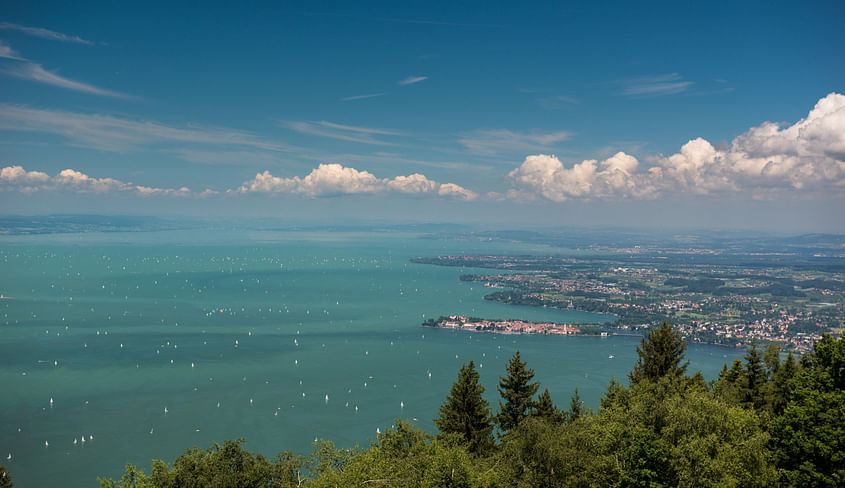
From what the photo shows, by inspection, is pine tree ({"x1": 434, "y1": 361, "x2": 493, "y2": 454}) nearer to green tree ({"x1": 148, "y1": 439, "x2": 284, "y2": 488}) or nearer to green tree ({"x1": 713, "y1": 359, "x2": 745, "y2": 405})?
green tree ({"x1": 148, "y1": 439, "x2": 284, "y2": 488})

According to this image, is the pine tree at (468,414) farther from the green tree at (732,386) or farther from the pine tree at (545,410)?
the green tree at (732,386)

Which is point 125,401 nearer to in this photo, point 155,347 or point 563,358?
point 155,347

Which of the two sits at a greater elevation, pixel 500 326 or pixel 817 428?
pixel 817 428

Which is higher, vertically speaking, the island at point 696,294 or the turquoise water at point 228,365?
the island at point 696,294

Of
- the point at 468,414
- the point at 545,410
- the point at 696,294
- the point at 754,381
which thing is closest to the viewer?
the point at 468,414

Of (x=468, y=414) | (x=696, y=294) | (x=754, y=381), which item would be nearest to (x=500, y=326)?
(x=696, y=294)

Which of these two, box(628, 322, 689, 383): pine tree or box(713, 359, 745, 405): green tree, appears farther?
box(628, 322, 689, 383): pine tree

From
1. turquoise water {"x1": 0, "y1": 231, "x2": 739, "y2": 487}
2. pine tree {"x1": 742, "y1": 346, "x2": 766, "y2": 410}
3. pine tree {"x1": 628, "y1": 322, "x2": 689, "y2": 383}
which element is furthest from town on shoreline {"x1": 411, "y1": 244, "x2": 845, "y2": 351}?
pine tree {"x1": 742, "y1": 346, "x2": 766, "y2": 410}

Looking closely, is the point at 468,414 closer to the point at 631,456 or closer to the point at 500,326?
the point at 631,456

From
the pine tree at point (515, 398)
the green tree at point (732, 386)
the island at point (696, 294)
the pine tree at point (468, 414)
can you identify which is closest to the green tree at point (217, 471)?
the pine tree at point (468, 414)
